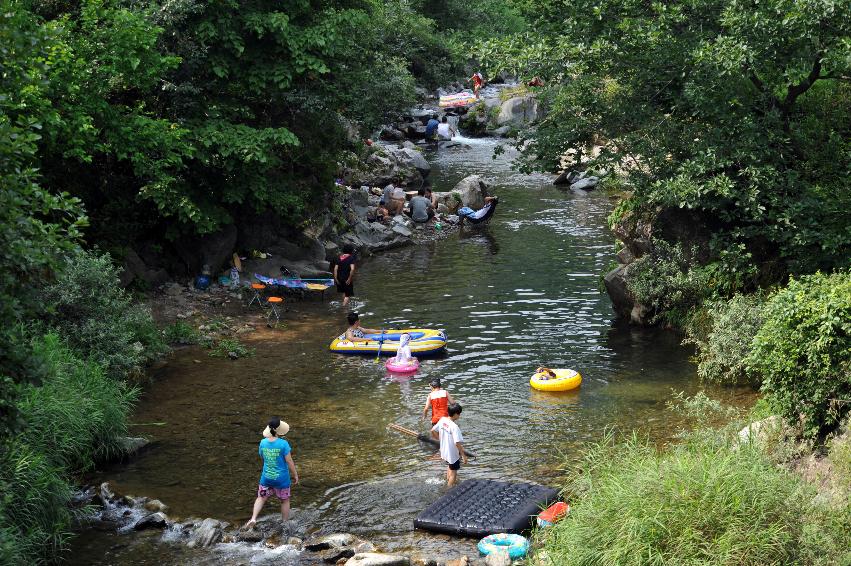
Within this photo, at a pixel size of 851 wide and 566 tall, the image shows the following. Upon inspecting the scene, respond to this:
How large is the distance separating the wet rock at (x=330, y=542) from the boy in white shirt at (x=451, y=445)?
2006mm

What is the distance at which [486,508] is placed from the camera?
11086mm

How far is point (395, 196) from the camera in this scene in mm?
30969

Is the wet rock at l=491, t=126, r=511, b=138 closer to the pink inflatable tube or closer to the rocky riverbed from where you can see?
the pink inflatable tube

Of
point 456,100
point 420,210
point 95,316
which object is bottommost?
point 420,210

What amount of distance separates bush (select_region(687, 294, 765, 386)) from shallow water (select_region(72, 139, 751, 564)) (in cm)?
41

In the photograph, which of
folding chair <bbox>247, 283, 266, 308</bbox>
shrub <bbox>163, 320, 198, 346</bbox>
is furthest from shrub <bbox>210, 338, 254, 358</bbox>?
folding chair <bbox>247, 283, 266, 308</bbox>

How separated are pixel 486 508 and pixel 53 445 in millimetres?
5783

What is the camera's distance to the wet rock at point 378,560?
986 centimetres

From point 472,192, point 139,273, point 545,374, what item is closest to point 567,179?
point 472,192

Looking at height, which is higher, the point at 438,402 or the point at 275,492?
the point at 438,402

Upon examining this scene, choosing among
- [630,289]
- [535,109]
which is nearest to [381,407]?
[630,289]

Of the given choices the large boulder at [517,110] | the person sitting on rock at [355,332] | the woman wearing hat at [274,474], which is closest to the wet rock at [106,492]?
the woman wearing hat at [274,474]

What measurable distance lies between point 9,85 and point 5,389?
3.02 m

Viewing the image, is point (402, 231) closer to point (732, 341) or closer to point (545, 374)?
point (545, 374)
